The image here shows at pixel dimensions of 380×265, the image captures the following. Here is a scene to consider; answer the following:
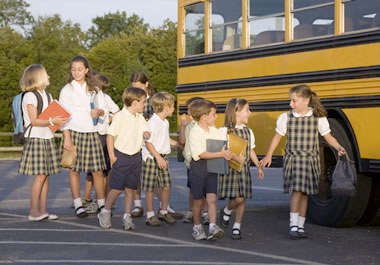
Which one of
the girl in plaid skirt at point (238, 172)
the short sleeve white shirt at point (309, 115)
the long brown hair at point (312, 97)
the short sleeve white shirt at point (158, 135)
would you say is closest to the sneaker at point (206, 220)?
the girl in plaid skirt at point (238, 172)

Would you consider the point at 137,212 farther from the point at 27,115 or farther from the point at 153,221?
the point at 27,115

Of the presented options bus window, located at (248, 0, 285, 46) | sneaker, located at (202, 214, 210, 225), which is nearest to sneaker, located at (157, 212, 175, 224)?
sneaker, located at (202, 214, 210, 225)

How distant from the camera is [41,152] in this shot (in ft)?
26.1

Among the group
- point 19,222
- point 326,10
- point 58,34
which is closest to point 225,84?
point 326,10

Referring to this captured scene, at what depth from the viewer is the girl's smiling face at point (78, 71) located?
26.7 feet

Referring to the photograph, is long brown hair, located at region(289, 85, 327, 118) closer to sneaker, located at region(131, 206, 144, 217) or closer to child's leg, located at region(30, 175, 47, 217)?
sneaker, located at region(131, 206, 144, 217)

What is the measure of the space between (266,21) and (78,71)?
6.17 feet

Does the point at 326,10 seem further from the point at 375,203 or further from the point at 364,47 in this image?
the point at 375,203

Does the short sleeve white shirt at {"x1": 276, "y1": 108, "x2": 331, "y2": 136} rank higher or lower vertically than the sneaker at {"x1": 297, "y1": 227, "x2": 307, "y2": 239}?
higher

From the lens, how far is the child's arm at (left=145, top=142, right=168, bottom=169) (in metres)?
7.38

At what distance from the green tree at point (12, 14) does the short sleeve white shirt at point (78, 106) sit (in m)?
60.4

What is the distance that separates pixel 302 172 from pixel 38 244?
2.19m

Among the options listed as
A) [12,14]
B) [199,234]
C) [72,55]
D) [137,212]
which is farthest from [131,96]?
[12,14]

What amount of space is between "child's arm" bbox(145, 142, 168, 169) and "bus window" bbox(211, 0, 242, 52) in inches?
66.9
